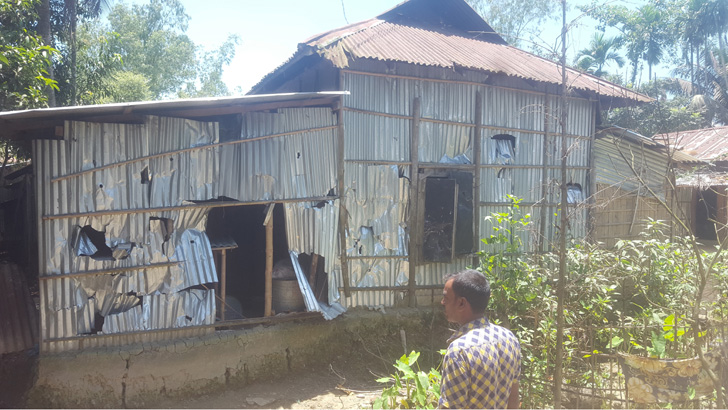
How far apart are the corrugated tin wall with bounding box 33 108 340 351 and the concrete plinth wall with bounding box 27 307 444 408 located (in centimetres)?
23

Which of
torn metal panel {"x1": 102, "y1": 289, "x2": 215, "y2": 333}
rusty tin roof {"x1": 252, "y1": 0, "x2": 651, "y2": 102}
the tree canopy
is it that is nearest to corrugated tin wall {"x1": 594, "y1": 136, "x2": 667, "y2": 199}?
rusty tin roof {"x1": 252, "y1": 0, "x2": 651, "y2": 102}

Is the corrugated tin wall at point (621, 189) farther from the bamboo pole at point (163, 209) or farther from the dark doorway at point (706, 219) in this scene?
the dark doorway at point (706, 219)

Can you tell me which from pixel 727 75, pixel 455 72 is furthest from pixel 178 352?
pixel 727 75

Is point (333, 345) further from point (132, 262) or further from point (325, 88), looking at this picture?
point (325, 88)

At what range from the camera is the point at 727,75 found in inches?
920

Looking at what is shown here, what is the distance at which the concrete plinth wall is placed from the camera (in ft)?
17.7

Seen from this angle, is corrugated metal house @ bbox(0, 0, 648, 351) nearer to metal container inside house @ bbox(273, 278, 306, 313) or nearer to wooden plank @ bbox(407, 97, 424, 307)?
wooden plank @ bbox(407, 97, 424, 307)

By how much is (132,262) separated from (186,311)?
91cm

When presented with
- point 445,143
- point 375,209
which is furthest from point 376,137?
point 445,143

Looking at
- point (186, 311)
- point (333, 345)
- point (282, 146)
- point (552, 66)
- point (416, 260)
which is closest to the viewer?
point (186, 311)

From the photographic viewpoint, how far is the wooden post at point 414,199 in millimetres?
7555

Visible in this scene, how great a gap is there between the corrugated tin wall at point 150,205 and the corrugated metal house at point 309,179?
0.7 inches

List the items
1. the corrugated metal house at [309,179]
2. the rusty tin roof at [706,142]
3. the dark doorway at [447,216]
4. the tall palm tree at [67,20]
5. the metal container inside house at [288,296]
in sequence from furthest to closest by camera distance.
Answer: the rusty tin roof at [706,142]
the tall palm tree at [67,20]
the dark doorway at [447,216]
the metal container inside house at [288,296]
the corrugated metal house at [309,179]

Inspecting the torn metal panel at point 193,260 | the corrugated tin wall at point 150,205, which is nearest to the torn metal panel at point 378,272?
the corrugated tin wall at point 150,205
